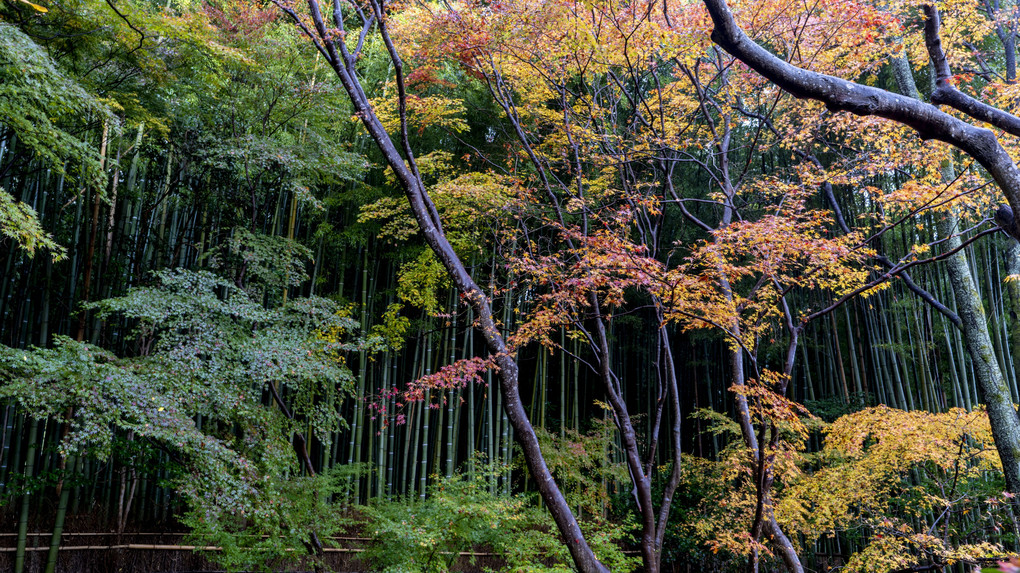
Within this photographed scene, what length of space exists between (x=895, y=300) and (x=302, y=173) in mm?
8258

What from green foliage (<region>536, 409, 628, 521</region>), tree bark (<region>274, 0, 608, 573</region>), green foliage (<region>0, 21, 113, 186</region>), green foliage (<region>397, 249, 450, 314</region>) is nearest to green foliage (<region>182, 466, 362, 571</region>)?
tree bark (<region>274, 0, 608, 573</region>)

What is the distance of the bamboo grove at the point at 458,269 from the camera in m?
3.81

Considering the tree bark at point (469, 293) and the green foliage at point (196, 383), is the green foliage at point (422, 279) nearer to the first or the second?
the green foliage at point (196, 383)

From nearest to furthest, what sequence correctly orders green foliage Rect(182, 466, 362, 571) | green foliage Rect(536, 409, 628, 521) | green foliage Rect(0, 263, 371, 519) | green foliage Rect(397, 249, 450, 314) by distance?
1. green foliage Rect(0, 263, 371, 519)
2. green foliage Rect(182, 466, 362, 571)
3. green foliage Rect(397, 249, 450, 314)
4. green foliage Rect(536, 409, 628, 521)

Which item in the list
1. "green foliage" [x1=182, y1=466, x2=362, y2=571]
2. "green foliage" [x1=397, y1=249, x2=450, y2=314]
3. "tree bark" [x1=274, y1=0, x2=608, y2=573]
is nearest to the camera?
"tree bark" [x1=274, y1=0, x2=608, y2=573]

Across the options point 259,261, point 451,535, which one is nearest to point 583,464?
point 451,535

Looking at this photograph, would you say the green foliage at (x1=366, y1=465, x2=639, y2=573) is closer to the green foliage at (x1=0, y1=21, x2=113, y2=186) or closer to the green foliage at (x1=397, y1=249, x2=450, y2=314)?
the green foliage at (x1=397, y1=249, x2=450, y2=314)

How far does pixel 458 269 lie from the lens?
3.71 m

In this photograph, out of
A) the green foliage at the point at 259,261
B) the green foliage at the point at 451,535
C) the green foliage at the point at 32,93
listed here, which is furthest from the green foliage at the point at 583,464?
the green foliage at the point at 32,93

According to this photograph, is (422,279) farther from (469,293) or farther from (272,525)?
(469,293)

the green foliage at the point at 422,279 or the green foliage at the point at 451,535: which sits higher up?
the green foliage at the point at 422,279

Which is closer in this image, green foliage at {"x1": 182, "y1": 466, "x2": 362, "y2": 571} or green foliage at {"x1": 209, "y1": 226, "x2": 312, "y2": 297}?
green foliage at {"x1": 182, "y1": 466, "x2": 362, "y2": 571}

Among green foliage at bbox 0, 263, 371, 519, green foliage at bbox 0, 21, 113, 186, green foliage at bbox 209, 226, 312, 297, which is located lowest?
green foliage at bbox 0, 263, 371, 519

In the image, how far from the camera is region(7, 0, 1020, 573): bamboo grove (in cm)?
381
